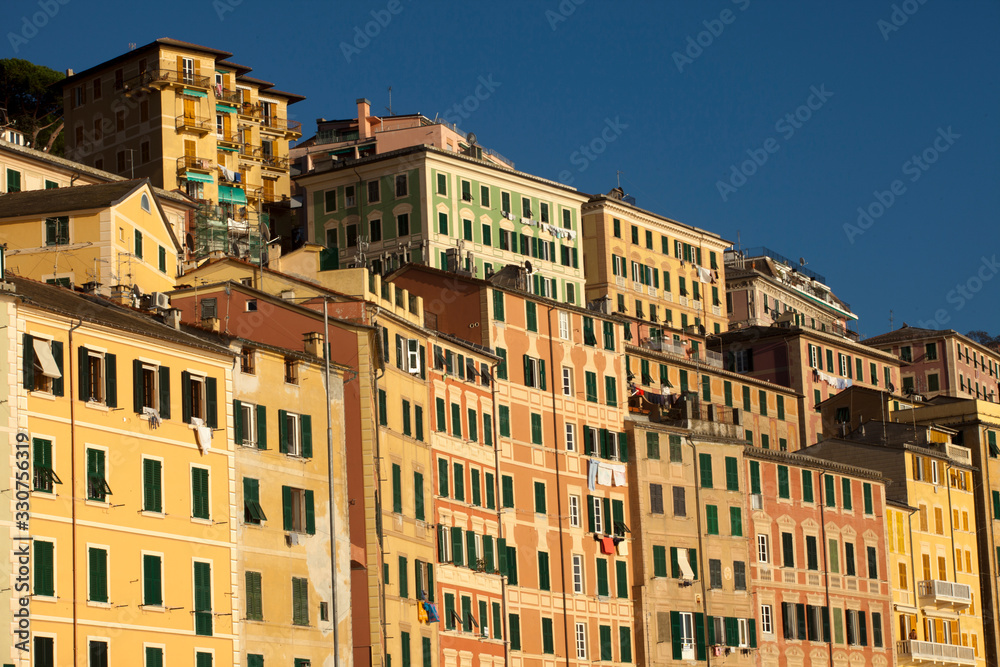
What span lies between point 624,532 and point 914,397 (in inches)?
1981

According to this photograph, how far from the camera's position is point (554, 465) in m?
90.5

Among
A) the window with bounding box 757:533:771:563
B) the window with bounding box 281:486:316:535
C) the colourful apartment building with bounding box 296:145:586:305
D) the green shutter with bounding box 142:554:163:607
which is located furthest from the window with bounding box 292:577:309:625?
the colourful apartment building with bounding box 296:145:586:305

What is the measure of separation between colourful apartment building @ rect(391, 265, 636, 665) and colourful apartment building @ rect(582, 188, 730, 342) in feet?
84.8

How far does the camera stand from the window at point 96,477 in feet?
182

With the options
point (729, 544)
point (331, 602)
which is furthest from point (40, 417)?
point (729, 544)

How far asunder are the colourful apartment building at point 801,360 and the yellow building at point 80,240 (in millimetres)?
57159

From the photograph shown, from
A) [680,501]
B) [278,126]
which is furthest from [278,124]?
[680,501]

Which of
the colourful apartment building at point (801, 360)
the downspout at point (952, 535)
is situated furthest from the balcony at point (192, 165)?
the downspout at point (952, 535)

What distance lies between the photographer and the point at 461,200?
11606 cm

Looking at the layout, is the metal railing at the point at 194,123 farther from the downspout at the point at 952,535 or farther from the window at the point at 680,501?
the downspout at the point at 952,535

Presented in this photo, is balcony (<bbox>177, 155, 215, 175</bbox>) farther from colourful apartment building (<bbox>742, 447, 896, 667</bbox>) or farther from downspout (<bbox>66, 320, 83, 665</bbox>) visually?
downspout (<bbox>66, 320, 83, 665</bbox>)

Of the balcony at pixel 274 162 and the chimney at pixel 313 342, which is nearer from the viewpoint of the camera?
the chimney at pixel 313 342

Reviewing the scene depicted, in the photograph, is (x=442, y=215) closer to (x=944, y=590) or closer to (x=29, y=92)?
(x=944, y=590)

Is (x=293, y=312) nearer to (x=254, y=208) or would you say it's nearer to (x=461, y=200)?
(x=461, y=200)
